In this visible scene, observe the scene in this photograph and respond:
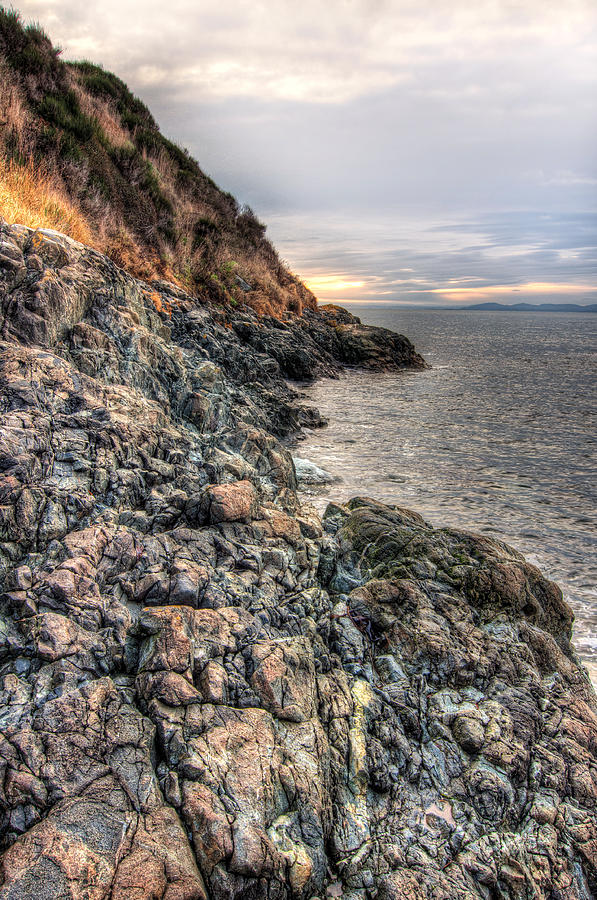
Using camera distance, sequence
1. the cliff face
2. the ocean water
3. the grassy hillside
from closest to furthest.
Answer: the cliff face → the ocean water → the grassy hillside

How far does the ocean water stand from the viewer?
9.57m

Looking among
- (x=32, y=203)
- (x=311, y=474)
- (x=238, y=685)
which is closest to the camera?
(x=238, y=685)

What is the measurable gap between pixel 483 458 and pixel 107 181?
15.1 m

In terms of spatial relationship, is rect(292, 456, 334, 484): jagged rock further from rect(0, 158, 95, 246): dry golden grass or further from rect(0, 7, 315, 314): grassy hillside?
rect(0, 7, 315, 314): grassy hillside

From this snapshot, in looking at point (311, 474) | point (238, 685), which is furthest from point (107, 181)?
point (238, 685)

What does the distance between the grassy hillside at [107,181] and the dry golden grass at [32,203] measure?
0.03 metres

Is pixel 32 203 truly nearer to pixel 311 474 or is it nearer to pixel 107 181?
pixel 311 474

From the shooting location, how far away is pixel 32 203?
930 cm

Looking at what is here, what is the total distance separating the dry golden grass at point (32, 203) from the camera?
7.61 meters

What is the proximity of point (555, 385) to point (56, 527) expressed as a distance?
32.4 metres

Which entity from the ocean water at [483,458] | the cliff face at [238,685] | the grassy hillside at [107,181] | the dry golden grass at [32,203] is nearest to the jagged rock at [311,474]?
the ocean water at [483,458]

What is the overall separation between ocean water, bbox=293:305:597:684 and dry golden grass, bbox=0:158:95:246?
23.8 feet

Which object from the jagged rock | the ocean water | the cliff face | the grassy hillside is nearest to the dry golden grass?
the grassy hillside

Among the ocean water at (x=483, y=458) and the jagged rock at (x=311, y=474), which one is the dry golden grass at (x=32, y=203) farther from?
the ocean water at (x=483, y=458)
